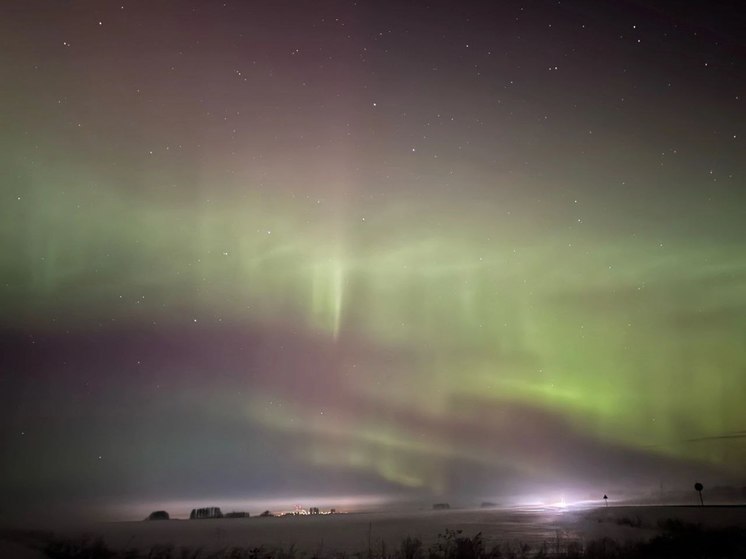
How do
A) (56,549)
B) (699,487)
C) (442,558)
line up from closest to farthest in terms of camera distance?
(442,558)
(56,549)
(699,487)

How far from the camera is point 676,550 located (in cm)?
3556

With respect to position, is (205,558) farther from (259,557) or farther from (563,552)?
(563,552)

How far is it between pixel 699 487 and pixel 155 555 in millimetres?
82174

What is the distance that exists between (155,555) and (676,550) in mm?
32716

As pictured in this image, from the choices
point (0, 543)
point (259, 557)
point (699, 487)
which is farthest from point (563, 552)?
point (699, 487)

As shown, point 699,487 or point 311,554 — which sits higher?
point 699,487

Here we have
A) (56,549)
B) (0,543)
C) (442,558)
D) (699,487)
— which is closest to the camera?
(442,558)

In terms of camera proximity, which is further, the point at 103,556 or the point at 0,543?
the point at 0,543

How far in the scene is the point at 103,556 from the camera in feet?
126

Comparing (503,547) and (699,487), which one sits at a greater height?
(699,487)

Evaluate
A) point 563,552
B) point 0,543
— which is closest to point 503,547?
point 563,552

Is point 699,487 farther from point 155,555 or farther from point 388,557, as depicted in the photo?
point 155,555

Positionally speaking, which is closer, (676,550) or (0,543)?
(676,550)

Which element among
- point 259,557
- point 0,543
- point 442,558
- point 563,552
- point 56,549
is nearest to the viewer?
point 442,558
